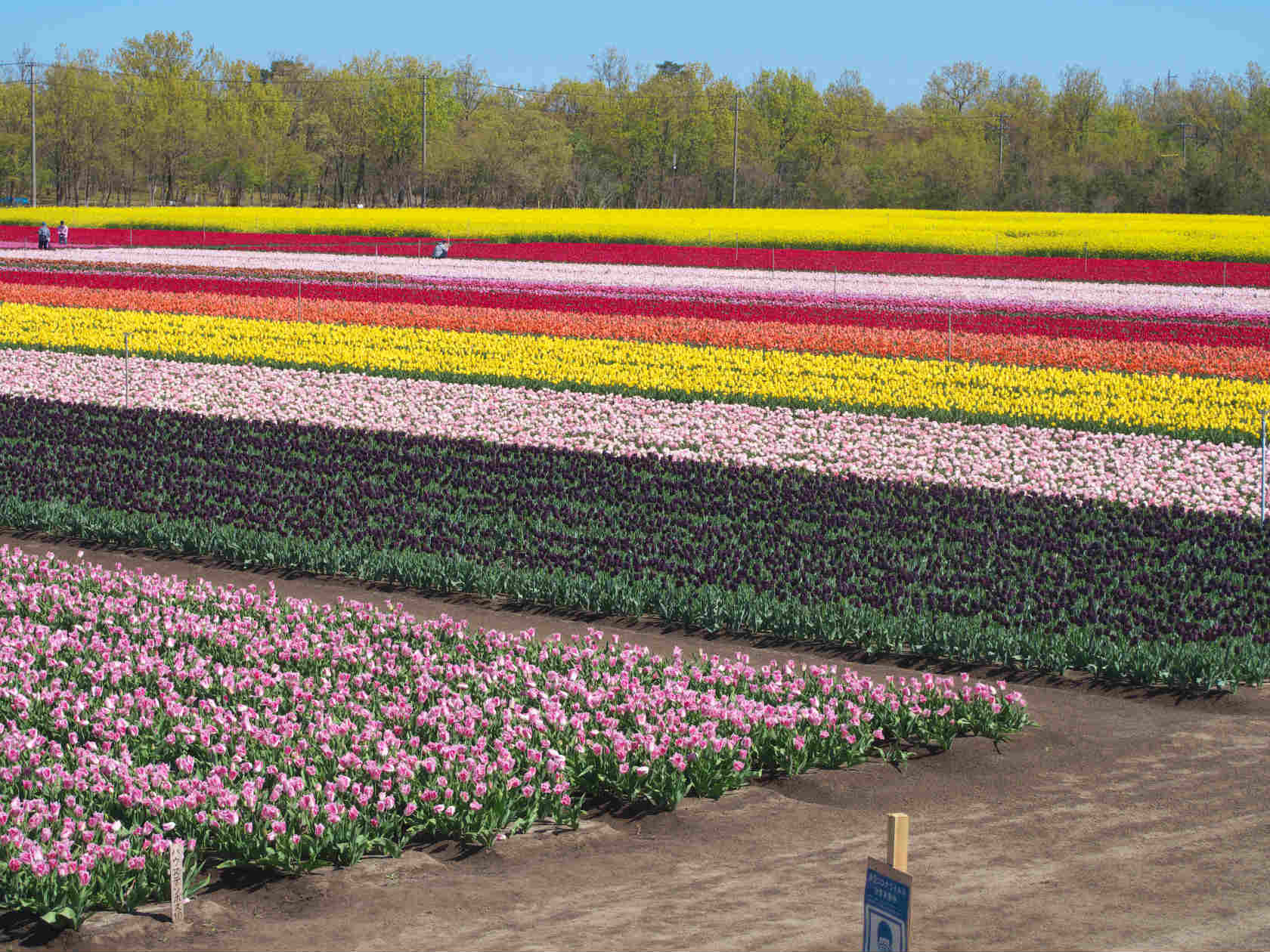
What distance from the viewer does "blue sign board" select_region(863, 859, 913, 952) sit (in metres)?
4.47

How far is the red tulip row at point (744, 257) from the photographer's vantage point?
55.3m

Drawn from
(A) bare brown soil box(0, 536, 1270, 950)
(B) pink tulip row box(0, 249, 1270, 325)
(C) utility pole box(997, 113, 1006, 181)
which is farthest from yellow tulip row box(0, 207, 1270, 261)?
(A) bare brown soil box(0, 536, 1270, 950)

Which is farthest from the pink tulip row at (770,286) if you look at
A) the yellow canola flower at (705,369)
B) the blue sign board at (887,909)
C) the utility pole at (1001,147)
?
the utility pole at (1001,147)

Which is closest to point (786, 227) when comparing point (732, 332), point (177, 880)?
point (732, 332)

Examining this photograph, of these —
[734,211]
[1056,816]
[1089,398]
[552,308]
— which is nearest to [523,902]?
[1056,816]

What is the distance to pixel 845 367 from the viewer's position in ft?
90.8

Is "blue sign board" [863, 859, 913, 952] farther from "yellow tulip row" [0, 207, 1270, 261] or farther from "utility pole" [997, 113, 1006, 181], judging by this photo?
"utility pole" [997, 113, 1006, 181]

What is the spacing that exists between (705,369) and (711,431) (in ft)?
20.4

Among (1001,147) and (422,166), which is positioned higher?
(1001,147)

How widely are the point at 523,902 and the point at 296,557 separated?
7.37 m

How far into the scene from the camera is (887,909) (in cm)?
456

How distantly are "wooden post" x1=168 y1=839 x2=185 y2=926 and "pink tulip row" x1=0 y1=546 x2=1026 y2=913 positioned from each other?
19 cm

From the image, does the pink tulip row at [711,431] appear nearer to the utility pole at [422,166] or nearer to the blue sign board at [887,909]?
the blue sign board at [887,909]

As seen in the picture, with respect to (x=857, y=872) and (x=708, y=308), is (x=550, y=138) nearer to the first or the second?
(x=708, y=308)
